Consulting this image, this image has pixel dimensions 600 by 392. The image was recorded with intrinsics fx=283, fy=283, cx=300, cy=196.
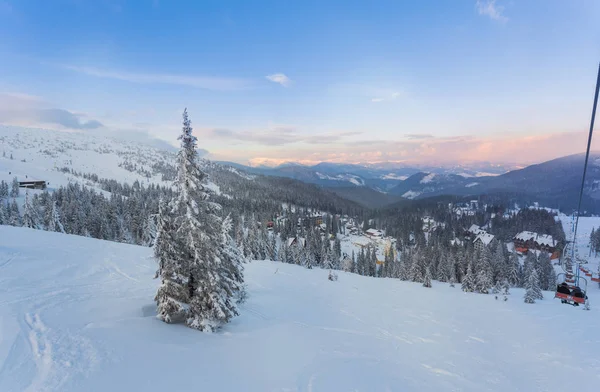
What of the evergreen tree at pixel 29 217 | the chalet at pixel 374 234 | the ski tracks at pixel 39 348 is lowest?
the chalet at pixel 374 234

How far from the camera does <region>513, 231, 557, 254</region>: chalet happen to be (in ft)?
339

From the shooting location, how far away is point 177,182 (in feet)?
41.7

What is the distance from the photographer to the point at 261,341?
13.2 meters

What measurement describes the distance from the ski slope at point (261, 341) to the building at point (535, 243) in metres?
97.6

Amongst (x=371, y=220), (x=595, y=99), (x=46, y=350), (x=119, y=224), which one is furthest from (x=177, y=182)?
(x=371, y=220)

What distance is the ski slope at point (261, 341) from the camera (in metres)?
8.18

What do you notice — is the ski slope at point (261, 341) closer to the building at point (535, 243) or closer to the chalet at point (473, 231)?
the building at point (535, 243)

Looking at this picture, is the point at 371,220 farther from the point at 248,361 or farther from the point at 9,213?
the point at 248,361

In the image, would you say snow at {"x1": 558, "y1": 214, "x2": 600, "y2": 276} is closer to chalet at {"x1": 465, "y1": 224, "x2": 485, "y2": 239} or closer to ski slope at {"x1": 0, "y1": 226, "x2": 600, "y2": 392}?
chalet at {"x1": 465, "y1": 224, "x2": 485, "y2": 239}

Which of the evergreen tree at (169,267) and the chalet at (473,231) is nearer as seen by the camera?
the evergreen tree at (169,267)

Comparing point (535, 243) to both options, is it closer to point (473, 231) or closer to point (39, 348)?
point (473, 231)

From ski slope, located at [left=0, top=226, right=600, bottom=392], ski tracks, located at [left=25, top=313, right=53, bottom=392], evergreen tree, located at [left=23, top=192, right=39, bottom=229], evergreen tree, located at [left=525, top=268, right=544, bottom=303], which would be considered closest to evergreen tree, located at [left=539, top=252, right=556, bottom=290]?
evergreen tree, located at [left=525, top=268, right=544, bottom=303]

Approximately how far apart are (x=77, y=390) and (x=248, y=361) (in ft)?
17.7

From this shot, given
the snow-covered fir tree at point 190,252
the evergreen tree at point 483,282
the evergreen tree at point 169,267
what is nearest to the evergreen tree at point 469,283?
the evergreen tree at point 483,282
